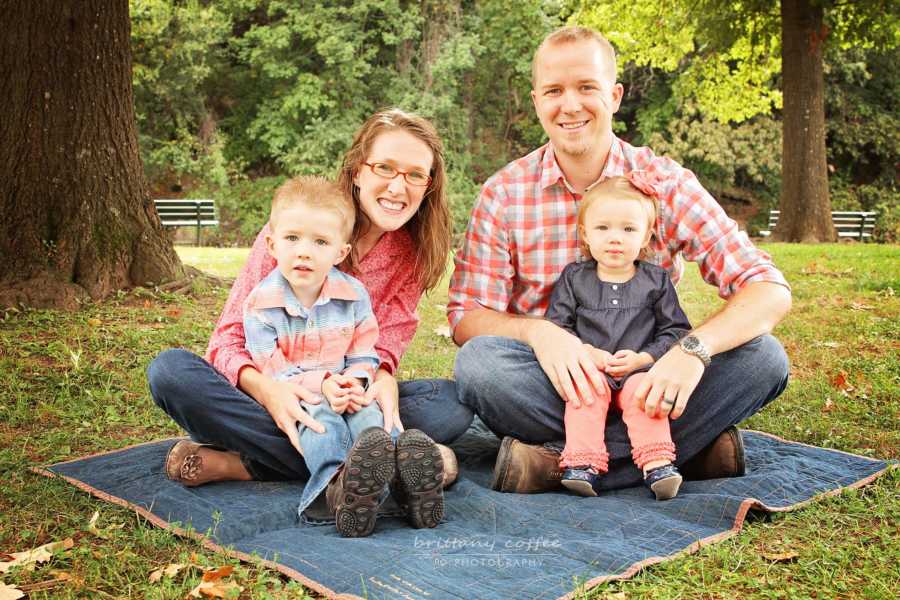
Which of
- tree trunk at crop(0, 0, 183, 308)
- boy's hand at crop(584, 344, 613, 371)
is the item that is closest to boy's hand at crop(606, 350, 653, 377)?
boy's hand at crop(584, 344, 613, 371)

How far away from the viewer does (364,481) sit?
240 cm

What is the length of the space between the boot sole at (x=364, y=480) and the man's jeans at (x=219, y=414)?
0.51 meters

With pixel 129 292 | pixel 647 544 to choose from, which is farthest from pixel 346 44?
pixel 647 544

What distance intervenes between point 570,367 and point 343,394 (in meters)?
0.78

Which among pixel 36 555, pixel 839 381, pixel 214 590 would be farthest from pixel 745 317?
pixel 36 555

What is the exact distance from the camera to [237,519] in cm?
254

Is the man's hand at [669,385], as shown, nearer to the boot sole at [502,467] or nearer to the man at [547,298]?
the man at [547,298]

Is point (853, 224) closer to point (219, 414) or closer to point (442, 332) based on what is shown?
point (442, 332)

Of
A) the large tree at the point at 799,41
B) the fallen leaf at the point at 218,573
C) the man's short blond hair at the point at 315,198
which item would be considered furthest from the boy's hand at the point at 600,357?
the large tree at the point at 799,41

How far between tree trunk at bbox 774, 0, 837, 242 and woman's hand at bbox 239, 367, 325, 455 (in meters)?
10.7

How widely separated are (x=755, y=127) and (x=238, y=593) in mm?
21649

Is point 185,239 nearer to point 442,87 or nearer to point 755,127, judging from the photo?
point 442,87

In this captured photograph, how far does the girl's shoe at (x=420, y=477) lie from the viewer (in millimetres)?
2492

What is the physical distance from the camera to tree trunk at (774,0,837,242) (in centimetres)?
1181
